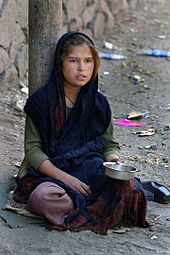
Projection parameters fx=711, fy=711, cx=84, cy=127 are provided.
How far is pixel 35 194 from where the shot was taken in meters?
3.79

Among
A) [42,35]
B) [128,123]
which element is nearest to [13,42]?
[128,123]

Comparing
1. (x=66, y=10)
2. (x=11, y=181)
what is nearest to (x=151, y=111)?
(x=66, y=10)

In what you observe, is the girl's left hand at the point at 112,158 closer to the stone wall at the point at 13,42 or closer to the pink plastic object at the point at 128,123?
the pink plastic object at the point at 128,123

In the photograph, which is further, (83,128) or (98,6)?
(98,6)

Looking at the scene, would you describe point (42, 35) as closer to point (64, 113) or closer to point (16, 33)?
point (64, 113)

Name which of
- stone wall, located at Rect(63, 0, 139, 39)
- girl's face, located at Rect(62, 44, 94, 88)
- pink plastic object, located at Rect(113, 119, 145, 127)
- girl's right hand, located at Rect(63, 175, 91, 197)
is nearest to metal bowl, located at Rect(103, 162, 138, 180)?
girl's right hand, located at Rect(63, 175, 91, 197)

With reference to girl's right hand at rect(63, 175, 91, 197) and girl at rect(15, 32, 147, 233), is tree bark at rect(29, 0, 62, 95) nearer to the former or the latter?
girl at rect(15, 32, 147, 233)

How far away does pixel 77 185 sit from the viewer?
152 inches

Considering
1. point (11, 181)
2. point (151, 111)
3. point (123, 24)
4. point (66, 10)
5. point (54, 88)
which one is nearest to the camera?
point (54, 88)

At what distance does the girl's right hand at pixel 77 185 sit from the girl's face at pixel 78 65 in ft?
1.75

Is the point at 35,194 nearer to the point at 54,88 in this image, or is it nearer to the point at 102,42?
the point at 54,88

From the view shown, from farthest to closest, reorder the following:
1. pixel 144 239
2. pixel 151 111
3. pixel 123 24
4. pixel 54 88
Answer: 1. pixel 123 24
2. pixel 151 111
3. pixel 54 88
4. pixel 144 239

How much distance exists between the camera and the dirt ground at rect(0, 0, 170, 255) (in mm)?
3566

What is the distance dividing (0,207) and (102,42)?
4762mm
